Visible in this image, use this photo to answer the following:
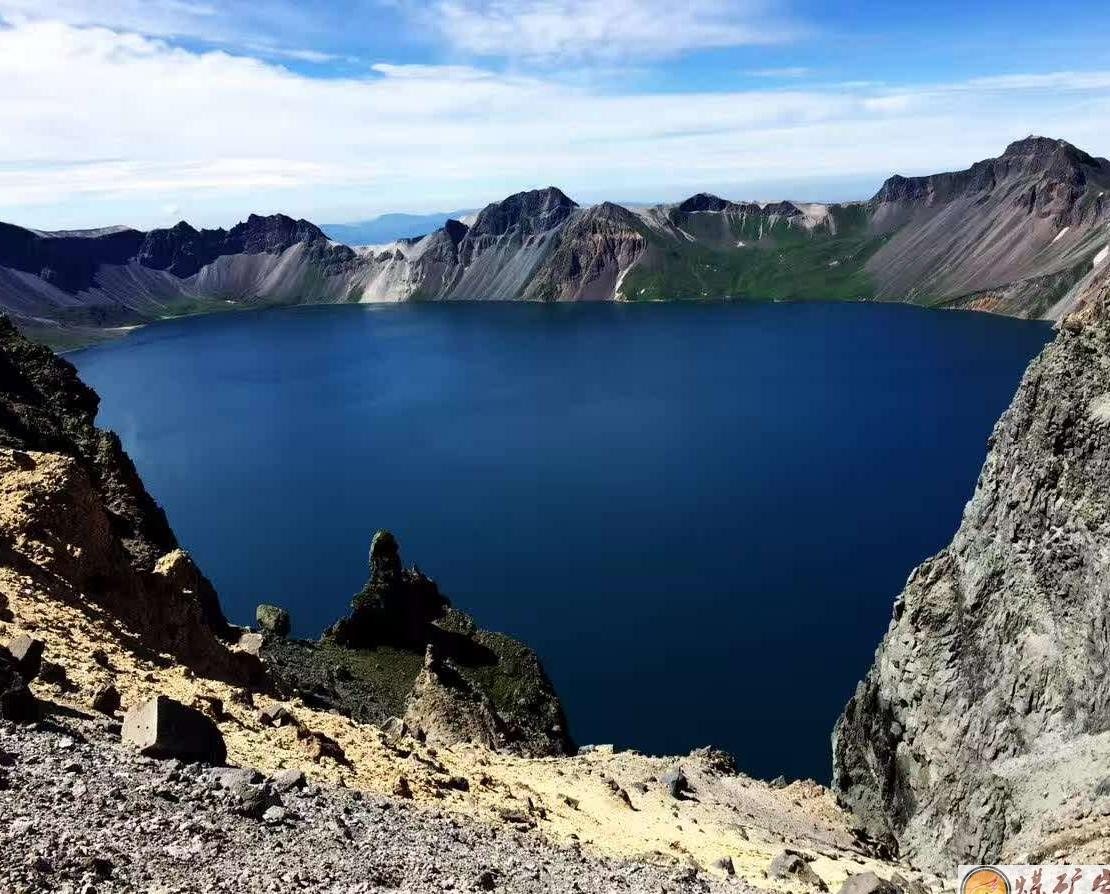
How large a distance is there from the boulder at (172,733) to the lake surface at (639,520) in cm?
5028

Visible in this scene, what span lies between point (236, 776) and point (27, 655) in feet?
19.7

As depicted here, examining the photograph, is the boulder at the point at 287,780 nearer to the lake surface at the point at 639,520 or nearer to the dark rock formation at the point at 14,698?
the dark rock formation at the point at 14,698

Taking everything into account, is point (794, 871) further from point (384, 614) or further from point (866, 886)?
point (384, 614)

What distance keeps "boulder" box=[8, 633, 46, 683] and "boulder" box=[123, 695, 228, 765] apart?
2637 millimetres

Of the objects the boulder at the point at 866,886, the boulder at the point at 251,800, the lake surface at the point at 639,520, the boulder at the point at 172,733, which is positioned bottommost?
the lake surface at the point at 639,520

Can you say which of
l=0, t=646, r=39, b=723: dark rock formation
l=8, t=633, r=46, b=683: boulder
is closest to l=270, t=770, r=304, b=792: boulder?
l=0, t=646, r=39, b=723: dark rock formation

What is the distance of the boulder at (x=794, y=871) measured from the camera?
2617 centimetres

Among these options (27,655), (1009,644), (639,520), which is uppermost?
(27,655)

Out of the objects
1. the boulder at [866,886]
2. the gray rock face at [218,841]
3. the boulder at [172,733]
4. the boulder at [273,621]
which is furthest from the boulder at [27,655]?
the boulder at [273,621]

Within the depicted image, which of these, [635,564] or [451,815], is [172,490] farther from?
[451,815]

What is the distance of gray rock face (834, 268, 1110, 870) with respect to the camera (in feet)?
113

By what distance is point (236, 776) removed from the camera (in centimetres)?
1770

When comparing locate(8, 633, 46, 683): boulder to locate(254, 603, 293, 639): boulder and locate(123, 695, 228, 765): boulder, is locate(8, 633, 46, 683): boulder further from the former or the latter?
locate(254, 603, 293, 639): boulder

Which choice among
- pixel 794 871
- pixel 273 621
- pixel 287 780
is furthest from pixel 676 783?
pixel 273 621
